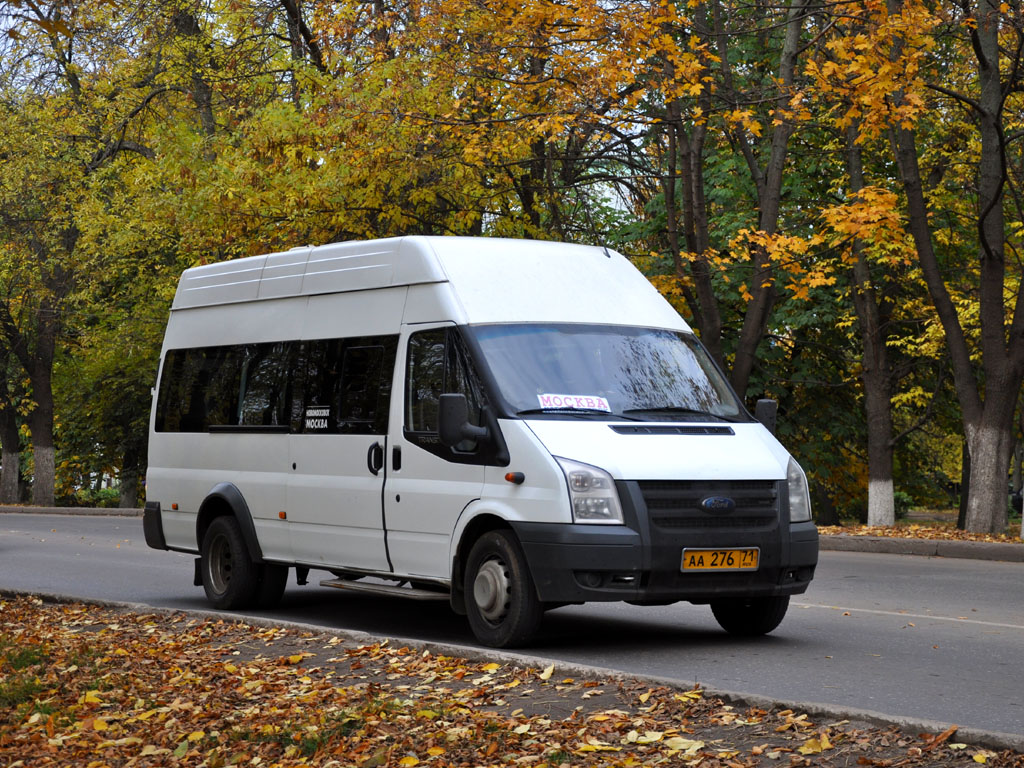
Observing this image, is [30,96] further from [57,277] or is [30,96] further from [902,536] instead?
[902,536]

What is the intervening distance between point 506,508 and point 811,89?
39.9ft

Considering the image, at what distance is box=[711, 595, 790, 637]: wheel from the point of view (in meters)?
9.96

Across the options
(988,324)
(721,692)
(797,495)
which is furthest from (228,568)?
(988,324)

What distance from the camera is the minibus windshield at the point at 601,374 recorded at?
955 centimetres

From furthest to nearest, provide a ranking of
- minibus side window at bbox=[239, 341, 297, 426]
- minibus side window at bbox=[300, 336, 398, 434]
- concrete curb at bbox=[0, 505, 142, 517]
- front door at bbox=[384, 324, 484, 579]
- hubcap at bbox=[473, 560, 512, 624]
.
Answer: concrete curb at bbox=[0, 505, 142, 517], minibus side window at bbox=[239, 341, 297, 426], minibus side window at bbox=[300, 336, 398, 434], front door at bbox=[384, 324, 484, 579], hubcap at bbox=[473, 560, 512, 624]

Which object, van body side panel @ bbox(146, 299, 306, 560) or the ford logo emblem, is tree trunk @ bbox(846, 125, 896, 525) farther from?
the ford logo emblem

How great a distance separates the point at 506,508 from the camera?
927 centimetres

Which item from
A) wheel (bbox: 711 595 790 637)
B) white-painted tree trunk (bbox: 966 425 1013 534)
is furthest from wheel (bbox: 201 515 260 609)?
white-painted tree trunk (bbox: 966 425 1013 534)

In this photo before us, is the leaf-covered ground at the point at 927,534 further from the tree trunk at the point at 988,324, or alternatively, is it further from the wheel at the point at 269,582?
the wheel at the point at 269,582

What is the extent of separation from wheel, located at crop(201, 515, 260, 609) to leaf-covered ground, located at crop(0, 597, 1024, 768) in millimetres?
2865

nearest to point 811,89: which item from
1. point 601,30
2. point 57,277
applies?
point 601,30

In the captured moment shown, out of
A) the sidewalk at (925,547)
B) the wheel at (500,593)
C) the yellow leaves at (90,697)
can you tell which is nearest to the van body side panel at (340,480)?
the wheel at (500,593)

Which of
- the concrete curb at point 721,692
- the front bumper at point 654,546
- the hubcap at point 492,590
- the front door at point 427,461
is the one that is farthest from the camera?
the front door at point 427,461

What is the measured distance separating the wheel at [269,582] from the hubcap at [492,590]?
10.0ft
